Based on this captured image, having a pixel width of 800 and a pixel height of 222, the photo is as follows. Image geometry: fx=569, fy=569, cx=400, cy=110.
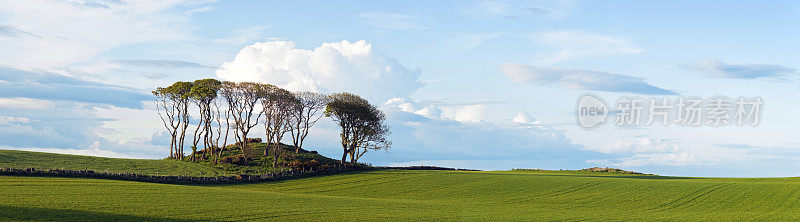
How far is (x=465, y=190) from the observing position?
201 feet

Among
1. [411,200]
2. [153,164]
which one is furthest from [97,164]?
[411,200]

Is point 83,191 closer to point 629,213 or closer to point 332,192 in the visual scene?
point 332,192

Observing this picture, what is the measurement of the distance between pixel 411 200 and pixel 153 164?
40181 mm

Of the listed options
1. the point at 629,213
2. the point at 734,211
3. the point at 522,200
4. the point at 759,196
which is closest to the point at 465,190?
the point at 522,200

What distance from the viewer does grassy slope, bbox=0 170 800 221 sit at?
36.2m

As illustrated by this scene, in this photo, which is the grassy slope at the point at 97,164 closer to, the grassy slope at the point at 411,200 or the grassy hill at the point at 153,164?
the grassy hill at the point at 153,164

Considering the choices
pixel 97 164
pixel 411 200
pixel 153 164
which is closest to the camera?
pixel 411 200

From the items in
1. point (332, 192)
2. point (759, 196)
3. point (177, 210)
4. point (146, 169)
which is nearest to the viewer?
point (177, 210)

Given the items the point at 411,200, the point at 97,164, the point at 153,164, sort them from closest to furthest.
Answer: the point at 411,200
the point at 97,164
the point at 153,164

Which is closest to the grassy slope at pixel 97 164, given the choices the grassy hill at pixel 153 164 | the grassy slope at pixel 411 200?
the grassy hill at pixel 153 164

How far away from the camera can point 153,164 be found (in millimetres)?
75375

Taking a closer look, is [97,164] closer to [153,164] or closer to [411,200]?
[153,164]

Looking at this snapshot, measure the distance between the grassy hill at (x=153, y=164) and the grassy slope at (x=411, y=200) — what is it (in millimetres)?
9352

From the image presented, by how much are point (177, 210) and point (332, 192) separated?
25.7 m
